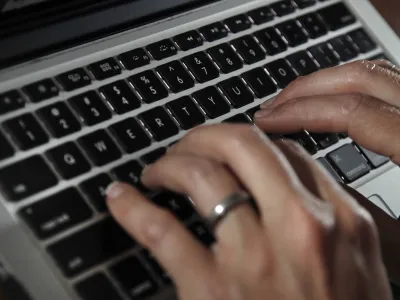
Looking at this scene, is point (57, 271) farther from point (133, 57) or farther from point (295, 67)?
point (295, 67)

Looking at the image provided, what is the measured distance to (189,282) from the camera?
0.38m

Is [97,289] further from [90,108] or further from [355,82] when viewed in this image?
[355,82]

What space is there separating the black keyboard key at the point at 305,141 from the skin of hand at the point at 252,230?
0.12 metres

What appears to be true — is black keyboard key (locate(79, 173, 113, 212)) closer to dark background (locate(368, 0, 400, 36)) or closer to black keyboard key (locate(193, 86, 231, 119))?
black keyboard key (locate(193, 86, 231, 119))

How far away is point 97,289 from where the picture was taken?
1.34 ft

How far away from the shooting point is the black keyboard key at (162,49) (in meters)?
0.54

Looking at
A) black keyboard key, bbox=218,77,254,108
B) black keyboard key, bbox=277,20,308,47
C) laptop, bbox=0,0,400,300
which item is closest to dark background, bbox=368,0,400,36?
laptop, bbox=0,0,400,300

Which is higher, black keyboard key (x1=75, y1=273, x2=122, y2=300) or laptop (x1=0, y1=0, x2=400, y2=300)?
laptop (x1=0, y1=0, x2=400, y2=300)

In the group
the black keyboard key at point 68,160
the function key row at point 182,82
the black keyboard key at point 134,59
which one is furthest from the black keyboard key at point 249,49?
the black keyboard key at point 68,160

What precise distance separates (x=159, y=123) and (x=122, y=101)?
4 cm

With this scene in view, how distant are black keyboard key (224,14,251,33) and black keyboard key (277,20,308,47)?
1.5 inches

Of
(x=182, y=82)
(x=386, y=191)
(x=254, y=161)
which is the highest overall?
(x=182, y=82)

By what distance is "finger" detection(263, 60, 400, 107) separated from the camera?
1.86ft

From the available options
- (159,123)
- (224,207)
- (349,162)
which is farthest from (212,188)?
(349,162)
